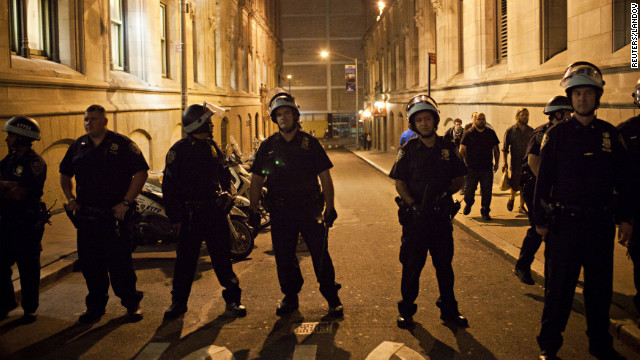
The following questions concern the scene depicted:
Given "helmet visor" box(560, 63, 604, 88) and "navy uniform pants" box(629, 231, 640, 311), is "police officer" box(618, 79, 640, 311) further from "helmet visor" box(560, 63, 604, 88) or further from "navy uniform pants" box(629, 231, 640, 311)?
"helmet visor" box(560, 63, 604, 88)

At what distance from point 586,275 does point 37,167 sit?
5182 mm

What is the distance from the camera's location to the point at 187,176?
575 centimetres

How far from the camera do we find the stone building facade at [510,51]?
35.6 feet

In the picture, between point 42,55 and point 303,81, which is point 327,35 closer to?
point 303,81

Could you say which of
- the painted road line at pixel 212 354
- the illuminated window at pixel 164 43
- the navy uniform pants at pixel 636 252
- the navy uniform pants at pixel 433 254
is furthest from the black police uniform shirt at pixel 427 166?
the illuminated window at pixel 164 43

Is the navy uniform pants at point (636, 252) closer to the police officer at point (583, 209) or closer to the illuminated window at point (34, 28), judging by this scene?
the police officer at point (583, 209)

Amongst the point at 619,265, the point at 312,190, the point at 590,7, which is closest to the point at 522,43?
the point at 590,7

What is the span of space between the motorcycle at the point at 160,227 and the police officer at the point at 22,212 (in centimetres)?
256

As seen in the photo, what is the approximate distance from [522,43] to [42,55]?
1269 cm

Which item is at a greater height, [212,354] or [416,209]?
[416,209]

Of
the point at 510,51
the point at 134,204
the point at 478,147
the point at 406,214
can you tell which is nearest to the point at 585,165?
the point at 406,214

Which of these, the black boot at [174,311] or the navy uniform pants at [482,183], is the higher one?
the navy uniform pants at [482,183]

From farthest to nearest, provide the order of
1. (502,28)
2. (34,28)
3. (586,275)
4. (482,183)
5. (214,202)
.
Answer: (502,28), (34,28), (482,183), (214,202), (586,275)

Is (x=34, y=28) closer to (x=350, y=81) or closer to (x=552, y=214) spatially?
(x=552, y=214)
